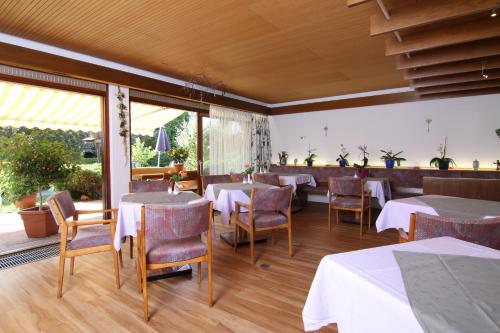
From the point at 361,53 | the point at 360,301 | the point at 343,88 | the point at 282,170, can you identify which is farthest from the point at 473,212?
the point at 282,170

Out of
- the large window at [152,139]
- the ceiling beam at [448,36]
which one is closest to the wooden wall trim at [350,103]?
the large window at [152,139]

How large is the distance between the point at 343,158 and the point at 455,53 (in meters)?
3.70

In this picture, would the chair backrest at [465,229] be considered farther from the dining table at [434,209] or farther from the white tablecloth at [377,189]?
the white tablecloth at [377,189]

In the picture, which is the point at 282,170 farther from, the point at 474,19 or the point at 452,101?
the point at 474,19

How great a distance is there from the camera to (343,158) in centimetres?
692

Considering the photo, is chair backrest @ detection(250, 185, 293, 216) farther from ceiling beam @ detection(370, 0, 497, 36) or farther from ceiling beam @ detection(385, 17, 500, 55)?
ceiling beam @ detection(385, 17, 500, 55)

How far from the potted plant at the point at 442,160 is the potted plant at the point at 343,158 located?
69.8 inches

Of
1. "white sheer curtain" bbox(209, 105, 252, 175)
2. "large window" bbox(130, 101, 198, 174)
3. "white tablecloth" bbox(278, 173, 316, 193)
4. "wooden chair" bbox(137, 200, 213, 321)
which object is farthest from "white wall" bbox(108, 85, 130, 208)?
A: "white tablecloth" bbox(278, 173, 316, 193)

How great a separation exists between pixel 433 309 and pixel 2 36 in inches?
186

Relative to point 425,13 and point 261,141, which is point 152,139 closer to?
point 261,141

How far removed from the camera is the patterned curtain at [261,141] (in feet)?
25.3

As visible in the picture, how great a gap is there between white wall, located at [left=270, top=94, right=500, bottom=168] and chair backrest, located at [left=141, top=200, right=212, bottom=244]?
5.68 meters

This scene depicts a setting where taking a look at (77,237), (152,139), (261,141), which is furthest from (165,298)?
(152,139)

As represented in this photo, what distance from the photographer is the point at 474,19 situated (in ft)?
9.73
